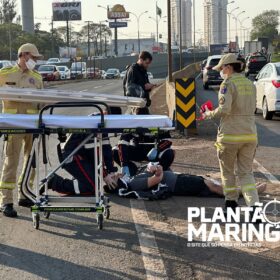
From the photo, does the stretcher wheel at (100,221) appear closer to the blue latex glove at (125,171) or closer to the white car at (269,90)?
the blue latex glove at (125,171)

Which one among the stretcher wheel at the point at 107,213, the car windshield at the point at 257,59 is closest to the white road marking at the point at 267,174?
the stretcher wheel at the point at 107,213

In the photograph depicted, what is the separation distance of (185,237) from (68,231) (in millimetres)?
1250

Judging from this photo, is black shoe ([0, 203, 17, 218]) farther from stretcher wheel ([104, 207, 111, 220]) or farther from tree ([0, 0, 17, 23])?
tree ([0, 0, 17, 23])

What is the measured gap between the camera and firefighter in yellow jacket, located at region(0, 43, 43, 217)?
6.80 m

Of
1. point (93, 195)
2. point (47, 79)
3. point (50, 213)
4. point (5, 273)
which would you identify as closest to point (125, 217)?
point (93, 195)

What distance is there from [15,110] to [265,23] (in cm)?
14066

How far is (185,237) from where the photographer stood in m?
5.79

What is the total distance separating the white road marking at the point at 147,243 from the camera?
4.84 metres

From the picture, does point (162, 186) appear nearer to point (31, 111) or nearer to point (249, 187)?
point (249, 187)

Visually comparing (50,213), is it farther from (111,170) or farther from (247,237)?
(247,237)

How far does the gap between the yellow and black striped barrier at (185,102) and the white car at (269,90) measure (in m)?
3.17

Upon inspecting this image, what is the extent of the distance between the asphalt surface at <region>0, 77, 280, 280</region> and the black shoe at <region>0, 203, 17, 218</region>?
0.28 ft

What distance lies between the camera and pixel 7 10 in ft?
348

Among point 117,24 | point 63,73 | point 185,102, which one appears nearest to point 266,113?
point 185,102
